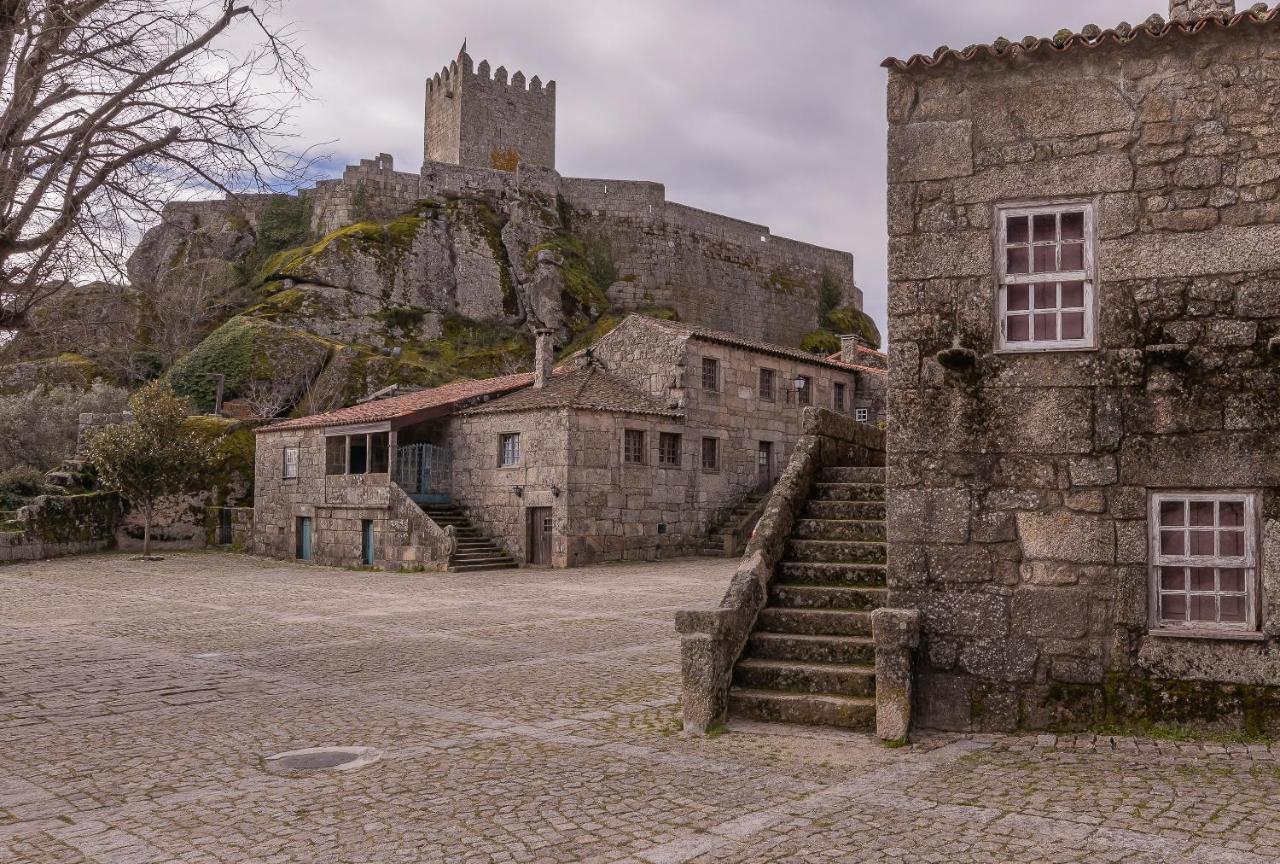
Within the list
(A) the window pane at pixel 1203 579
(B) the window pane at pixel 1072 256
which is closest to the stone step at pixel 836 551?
(A) the window pane at pixel 1203 579

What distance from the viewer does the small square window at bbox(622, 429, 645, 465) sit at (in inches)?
1010

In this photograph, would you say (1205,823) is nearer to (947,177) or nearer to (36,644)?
(947,177)

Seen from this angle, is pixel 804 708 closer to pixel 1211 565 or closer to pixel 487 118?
pixel 1211 565

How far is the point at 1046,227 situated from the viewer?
7.22 metres

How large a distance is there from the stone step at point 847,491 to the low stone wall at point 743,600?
0.42 feet

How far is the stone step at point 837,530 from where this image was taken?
879 centimetres

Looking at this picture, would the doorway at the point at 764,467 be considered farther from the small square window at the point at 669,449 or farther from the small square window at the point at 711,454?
the small square window at the point at 669,449

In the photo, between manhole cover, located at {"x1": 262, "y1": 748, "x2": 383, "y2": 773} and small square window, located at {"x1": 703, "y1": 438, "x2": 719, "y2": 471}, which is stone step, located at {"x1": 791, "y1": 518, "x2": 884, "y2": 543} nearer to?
manhole cover, located at {"x1": 262, "y1": 748, "x2": 383, "y2": 773}

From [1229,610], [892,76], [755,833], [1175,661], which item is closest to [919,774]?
[755,833]

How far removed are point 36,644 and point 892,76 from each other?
11.4m

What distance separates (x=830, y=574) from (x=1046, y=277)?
2.90 meters

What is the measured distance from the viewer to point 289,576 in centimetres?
2303

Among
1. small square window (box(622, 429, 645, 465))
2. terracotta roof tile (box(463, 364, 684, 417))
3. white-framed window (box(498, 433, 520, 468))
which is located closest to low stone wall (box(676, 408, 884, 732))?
terracotta roof tile (box(463, 364, 684, 417))

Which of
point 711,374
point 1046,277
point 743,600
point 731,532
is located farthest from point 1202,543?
point 711,374
